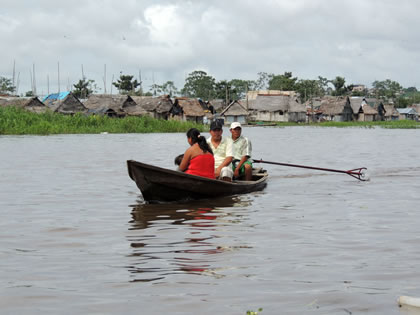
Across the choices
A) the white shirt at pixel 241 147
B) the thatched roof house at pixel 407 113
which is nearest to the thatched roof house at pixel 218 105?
the thatched roof house at pixel 407 113

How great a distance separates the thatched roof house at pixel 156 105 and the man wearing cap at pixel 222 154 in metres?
49.5

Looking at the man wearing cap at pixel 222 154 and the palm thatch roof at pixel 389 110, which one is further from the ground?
the palm thatch roof at pixel 389 110

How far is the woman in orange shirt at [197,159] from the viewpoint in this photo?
7777 millimetres

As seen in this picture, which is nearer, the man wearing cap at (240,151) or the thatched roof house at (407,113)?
the man wearing cap at (240,151)

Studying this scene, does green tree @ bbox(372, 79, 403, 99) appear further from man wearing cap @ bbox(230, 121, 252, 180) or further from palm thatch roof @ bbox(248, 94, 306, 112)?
man wearing cap @ bbox(230, 121, 252, 180)

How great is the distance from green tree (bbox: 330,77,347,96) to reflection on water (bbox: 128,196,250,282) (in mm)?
77721

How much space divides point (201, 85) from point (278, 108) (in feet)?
71.0

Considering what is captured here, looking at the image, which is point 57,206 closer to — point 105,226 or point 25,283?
point 105,226

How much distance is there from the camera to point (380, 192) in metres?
9.98

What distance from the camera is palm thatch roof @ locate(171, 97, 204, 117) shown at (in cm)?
6181

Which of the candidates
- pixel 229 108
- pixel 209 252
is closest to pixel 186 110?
pixel 229 108

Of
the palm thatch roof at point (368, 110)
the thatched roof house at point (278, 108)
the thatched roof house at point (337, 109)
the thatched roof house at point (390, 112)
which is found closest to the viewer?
the thatched roof house at point (278, 108)

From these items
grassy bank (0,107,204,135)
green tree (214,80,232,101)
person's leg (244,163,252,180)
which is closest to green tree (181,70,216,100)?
green tree (214,80,232,101)

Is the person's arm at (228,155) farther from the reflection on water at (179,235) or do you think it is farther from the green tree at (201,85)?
the green tree at (201,85)
